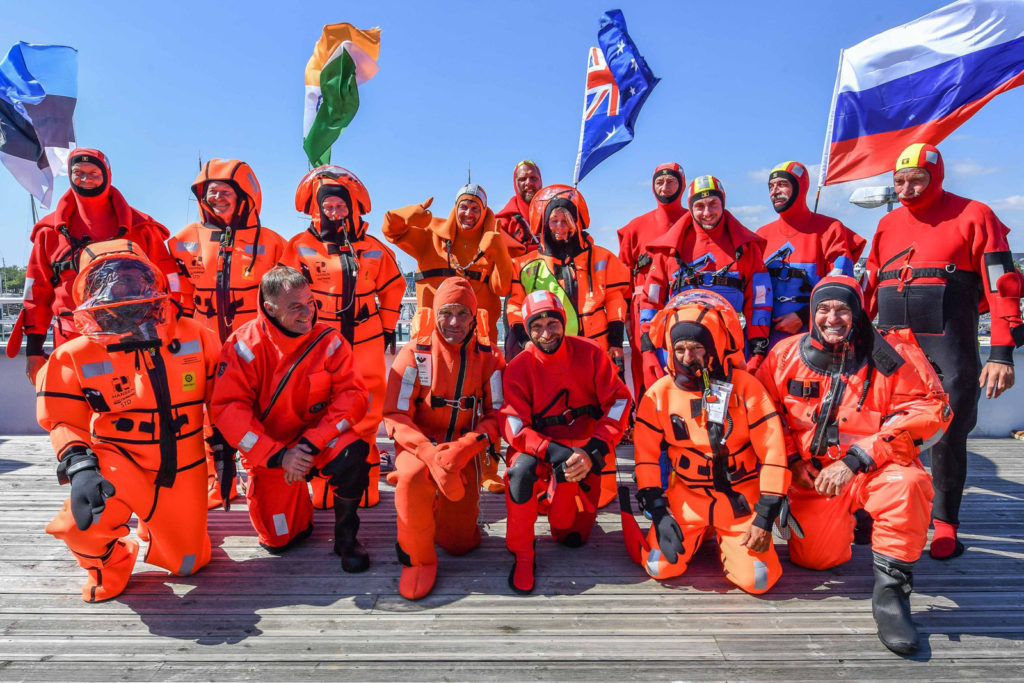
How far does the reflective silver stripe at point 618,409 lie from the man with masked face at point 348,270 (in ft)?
5.73

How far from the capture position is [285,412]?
333 centimetres

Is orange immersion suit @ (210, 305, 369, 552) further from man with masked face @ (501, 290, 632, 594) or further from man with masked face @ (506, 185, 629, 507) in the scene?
man with masked face @ (506, 185, 629, 507)

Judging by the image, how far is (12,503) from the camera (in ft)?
14.1

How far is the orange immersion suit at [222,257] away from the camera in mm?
4121

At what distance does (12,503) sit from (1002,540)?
23.3ft

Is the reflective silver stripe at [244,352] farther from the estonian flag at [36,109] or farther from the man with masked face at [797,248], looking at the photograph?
the estonian flag at [36,109]

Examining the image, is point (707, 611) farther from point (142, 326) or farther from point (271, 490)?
point (142, 326)

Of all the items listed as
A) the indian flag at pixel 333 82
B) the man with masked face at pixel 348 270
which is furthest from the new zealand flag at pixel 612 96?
the man with masked face at pixel 348 270

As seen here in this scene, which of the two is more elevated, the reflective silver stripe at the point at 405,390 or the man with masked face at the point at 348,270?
the man with masked face at the point at 348,270

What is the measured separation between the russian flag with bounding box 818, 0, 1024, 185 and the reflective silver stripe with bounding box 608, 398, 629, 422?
3063 millimetres

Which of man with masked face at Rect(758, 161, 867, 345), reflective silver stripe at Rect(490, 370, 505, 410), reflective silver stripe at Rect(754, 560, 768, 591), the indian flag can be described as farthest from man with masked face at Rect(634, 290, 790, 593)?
the indian flag

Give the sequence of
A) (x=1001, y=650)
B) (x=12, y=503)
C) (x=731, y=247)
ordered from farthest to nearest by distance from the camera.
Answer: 1. (x=12, y=503)
2. (x=731, y=247)
3. (x=1001, y=650)

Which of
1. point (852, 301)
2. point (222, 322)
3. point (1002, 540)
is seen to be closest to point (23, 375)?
point (222, 322)

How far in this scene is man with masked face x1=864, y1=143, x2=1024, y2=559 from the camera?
338cm
